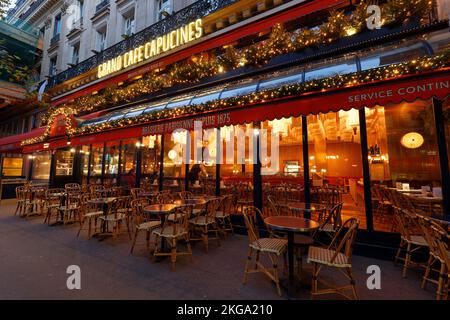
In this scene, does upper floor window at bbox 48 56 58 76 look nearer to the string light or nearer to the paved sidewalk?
the string light

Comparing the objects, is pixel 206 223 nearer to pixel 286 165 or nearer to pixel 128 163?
pixel 128 163

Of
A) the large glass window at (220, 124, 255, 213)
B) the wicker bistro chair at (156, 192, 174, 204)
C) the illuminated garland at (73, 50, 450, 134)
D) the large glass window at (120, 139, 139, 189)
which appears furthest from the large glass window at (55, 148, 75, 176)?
the wicker bistro chair at (156, 192, 174, 204)

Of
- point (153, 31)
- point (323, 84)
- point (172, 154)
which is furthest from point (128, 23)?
point (323, 84)

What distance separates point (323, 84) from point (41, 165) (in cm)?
1888

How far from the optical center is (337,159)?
15992 millimetres

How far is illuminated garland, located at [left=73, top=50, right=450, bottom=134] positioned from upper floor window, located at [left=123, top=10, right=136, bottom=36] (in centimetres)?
900

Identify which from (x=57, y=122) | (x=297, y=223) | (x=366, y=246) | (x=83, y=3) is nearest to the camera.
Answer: (x=297, y=223)

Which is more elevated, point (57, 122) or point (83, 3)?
point (83, 3)

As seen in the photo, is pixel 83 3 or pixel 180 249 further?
pixel 83 3

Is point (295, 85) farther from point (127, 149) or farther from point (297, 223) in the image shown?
point (127, 149)

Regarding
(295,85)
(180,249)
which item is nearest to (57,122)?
(180,249)

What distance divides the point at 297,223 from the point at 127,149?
9289mm

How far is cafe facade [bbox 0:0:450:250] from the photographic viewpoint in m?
4.24
